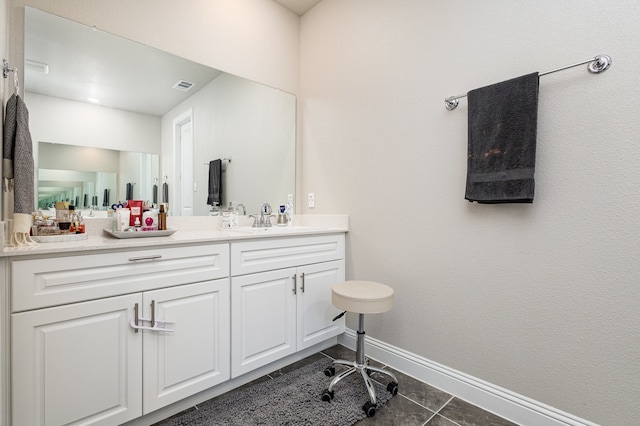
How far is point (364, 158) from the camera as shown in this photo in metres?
2.17

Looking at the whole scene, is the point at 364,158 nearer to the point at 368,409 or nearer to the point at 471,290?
the point at 471,290

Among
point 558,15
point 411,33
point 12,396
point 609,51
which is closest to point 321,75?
point 411,33

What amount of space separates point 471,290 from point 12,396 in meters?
2.04

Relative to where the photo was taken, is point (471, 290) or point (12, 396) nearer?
point (12, 396)

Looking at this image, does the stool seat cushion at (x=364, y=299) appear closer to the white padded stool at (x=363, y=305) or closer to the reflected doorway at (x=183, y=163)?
the white padded stool at (x=363, y=305)

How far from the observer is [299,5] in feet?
8.39

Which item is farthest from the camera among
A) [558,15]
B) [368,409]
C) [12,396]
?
[368,409]

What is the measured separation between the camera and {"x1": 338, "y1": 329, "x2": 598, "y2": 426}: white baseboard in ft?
4.50

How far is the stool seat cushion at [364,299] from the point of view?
61.2 inches

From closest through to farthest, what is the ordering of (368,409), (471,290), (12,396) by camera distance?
(12,396) → (368,409) → (471,290)

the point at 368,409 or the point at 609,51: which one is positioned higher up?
the point at 609,51

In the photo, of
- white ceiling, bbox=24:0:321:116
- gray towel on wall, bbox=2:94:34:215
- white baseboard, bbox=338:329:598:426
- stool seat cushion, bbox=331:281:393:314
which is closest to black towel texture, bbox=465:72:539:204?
stool seat cushion, bbox=331:281:393:314

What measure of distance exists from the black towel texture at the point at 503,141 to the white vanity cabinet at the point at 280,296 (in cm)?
105

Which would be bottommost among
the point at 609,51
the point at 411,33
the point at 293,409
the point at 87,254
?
the point at 293,409
